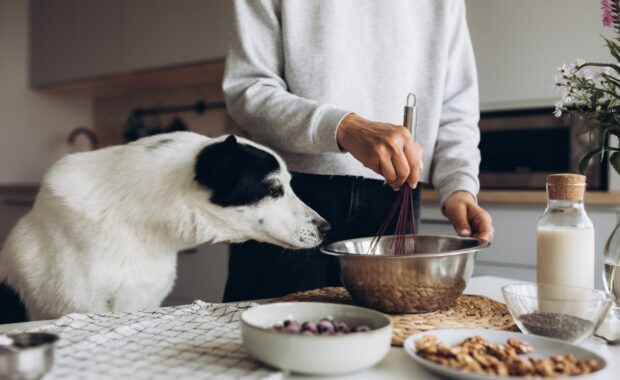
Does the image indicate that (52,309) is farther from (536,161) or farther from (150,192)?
(536,161)

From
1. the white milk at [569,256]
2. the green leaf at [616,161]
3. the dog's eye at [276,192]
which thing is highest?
the green leaf at [616,161]

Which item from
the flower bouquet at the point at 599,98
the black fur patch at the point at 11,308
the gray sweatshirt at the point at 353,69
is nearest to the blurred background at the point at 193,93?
the gray sweatshirt at the point at 353,69

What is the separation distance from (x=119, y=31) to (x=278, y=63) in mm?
2990

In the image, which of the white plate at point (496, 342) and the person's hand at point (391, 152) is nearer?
the white plate at point (496, 342)

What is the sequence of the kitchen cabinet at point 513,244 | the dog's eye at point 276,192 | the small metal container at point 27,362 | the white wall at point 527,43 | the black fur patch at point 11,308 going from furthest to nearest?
1. the white wall at point 527,43
2. the kitchen cabinet at point 513,244
3. the dog's eye at point 276,192
4. the black fur patch at point 11,308
5. the small metal container at point 27,362

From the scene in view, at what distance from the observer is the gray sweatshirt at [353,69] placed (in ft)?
4.20

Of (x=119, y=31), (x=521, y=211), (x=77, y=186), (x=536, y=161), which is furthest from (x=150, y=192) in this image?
(x=119, y=31)

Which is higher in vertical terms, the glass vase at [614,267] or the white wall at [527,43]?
the white wall at [527,43]

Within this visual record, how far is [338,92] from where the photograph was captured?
1.33m

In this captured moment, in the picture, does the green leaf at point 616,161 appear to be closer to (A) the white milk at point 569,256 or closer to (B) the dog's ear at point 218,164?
(A) the white milk at point 569,256

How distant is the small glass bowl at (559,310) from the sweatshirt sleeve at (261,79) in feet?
1.63

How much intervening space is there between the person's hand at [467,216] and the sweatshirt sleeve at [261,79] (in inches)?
12.2

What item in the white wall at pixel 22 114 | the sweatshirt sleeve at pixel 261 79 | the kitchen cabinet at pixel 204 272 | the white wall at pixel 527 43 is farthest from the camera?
the white wall at pixel 22 114

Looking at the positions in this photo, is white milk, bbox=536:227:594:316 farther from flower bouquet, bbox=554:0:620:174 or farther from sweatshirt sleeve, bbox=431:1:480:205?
sweatshirt sleeve, bbox=431:1:480:205
